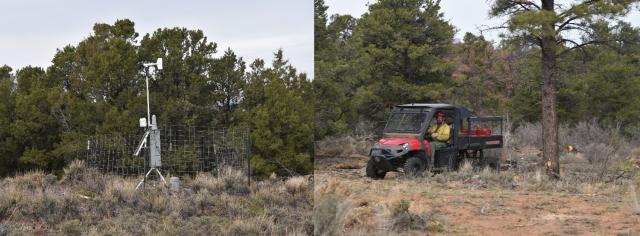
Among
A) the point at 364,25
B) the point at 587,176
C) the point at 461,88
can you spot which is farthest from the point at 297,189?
the point at 461,88

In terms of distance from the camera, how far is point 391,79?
14.6m

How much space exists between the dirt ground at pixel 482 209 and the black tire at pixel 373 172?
842 millimetres

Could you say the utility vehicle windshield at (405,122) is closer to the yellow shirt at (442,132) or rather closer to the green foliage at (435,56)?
the yellow shirt at (442,132)

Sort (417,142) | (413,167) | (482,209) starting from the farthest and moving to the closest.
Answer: (417,142)
(413,167)
(482,209)

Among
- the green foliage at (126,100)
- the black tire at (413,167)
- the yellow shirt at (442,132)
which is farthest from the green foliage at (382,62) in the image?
the green foliage at (126,100)

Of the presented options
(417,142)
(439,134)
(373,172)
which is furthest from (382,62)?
(373,172)

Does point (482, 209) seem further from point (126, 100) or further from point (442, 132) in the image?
point (126, 100)

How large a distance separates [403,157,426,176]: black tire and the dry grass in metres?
1.48

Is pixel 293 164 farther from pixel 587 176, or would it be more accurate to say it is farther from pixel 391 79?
pixel 587 176

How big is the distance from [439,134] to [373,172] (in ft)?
3.94

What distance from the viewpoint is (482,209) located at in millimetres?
6535

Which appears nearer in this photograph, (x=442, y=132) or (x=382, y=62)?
(x=442, y=132)

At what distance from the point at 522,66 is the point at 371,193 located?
31.5 feet

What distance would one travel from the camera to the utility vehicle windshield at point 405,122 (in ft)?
33.5
